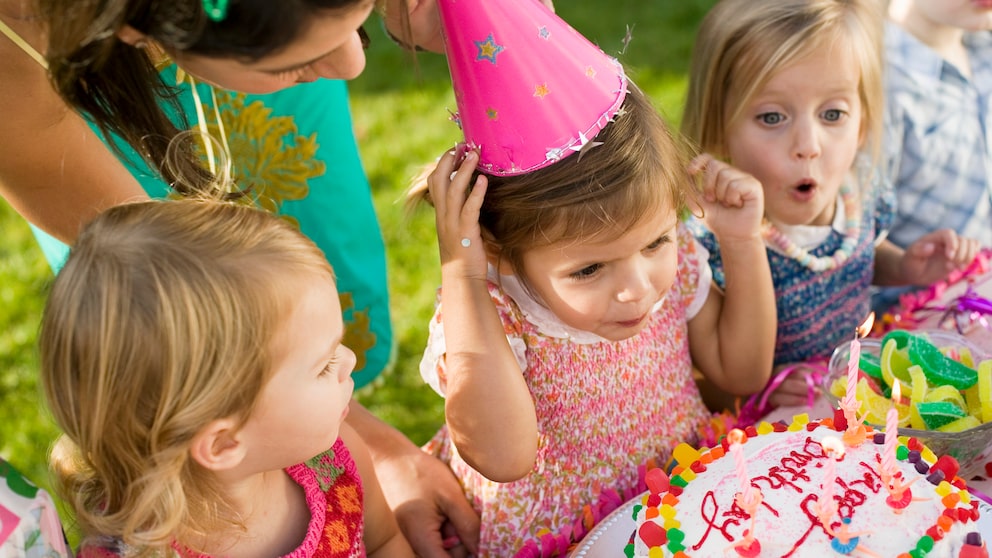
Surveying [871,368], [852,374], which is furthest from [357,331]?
[852,374]

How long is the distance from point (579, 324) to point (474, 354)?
17cm

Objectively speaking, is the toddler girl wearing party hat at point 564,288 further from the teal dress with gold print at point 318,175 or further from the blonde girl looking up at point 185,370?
the teal dress with gold print at point 318,175

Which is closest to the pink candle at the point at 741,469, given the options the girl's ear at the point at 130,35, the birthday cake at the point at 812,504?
the birthday cake at the point at 812,504

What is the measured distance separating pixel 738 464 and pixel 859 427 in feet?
0.89

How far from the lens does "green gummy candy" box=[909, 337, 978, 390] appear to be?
1.53 metres

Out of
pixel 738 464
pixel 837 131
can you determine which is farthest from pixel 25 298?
pixel 738 464

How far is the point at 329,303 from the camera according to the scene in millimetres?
1229

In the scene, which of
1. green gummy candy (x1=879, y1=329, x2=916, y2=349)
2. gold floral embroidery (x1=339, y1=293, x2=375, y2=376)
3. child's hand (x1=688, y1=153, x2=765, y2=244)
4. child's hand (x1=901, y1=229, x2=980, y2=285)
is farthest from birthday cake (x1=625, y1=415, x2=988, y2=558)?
gold floral embroidery (x1=339, y1=293, x2=375, y2=376)

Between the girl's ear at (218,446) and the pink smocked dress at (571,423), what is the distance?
0.43 m

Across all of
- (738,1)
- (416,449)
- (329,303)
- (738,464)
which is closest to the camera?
(738,464)

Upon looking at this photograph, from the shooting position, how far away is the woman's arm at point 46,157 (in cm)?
139

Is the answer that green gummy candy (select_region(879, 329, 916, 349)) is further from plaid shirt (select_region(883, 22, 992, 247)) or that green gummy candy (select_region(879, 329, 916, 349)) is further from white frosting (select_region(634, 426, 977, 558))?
plaid shirt (select_region(883, 22, 992, 247))

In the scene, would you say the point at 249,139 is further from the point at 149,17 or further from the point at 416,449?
the point at 149,17

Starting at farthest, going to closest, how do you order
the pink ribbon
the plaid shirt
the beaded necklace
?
the plaid shirt < the beaded necklace < the pink ribbon
